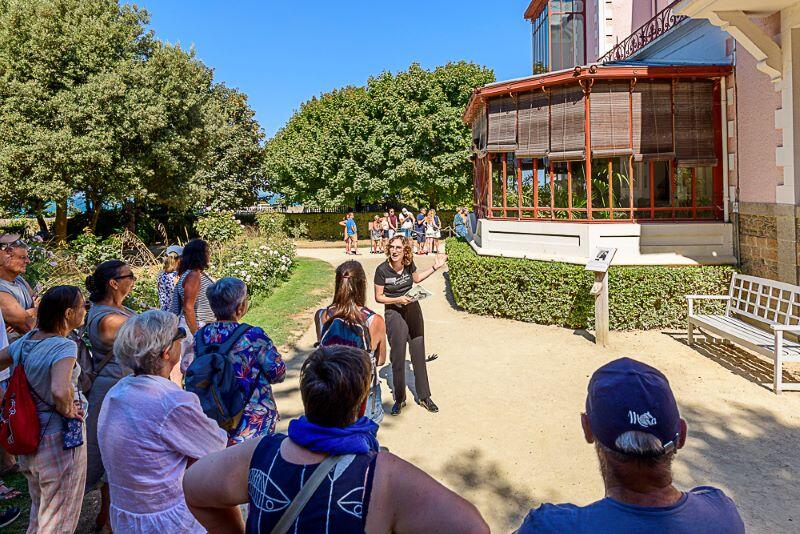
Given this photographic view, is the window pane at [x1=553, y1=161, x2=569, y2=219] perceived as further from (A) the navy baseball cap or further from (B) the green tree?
(B) the green tree

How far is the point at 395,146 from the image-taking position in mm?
28531

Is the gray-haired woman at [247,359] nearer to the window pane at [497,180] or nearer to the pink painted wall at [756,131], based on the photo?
the pink painted wall at [756,131]

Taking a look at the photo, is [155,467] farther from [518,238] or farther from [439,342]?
[518,238]

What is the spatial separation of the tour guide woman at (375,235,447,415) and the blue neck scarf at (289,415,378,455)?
12.5ft

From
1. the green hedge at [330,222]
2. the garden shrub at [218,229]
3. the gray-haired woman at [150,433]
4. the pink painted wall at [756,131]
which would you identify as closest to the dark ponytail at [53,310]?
the gray-haired woman at [150,433]

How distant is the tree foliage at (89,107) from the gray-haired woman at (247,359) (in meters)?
17.4

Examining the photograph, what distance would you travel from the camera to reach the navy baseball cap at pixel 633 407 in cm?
152

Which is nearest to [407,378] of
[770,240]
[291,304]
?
[291,304]

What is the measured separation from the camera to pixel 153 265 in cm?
1166

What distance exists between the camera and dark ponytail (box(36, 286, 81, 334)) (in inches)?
125

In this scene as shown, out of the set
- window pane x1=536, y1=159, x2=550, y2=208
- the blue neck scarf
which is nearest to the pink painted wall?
window pane x1=536, y1=159, x2=550, y2=208

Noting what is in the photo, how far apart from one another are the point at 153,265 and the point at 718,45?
38.9 ft

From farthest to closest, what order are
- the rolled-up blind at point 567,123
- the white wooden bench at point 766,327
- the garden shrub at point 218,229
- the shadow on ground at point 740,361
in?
the garden shrub at point 218,229 → the rolled-up blind at point 567,123 → the shadow on ground at point 740,361 → the white wooden bench at point 766,327

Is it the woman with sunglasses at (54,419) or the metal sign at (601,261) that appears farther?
the metal sign at (601,261)
